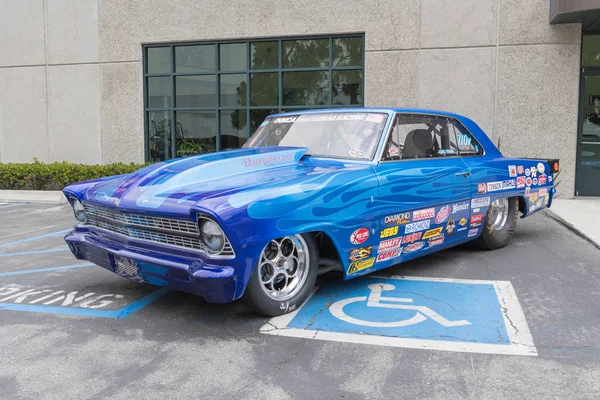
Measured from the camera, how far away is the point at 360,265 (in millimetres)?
4289

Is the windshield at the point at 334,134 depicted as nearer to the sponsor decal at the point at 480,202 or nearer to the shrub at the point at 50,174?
the sponsor decal at the point at 480,202

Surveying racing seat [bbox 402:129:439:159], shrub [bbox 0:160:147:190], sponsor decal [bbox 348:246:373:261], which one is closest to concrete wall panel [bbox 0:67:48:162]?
shrub [bbox 0:160:147:190]

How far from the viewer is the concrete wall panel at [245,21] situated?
38.3 feet

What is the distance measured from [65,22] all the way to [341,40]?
24.0 ft

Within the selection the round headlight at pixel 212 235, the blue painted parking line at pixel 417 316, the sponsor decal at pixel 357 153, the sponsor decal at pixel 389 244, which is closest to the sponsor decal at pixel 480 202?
the blue painted parking line at pixel 417 316

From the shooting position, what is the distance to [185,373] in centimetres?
309

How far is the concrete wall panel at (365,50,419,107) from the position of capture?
1169 cm

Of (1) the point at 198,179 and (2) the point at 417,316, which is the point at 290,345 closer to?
(2) the point at 417,316

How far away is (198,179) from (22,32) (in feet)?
42.3

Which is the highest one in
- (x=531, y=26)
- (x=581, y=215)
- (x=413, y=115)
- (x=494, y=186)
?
(x=531, y=26)

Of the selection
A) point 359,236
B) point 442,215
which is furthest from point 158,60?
point 359,236

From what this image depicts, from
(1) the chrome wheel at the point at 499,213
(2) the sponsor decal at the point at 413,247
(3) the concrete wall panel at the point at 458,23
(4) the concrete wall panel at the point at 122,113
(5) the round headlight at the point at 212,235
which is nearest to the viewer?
(5) the round headlight at the point at 212,235

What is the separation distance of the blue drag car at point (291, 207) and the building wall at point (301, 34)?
607 cm

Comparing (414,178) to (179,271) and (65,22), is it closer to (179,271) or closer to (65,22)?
(179,271)
